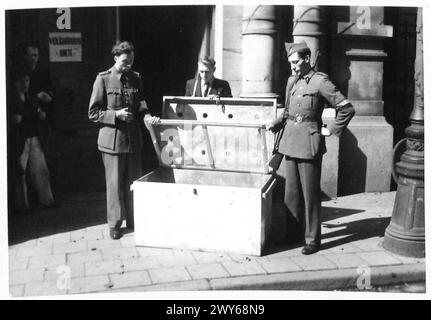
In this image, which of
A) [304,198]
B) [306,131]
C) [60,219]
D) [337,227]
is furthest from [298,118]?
[60,219]

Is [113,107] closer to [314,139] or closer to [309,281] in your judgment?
[314,139]

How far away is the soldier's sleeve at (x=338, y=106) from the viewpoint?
4488mm

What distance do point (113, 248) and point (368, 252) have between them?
2.42 meters

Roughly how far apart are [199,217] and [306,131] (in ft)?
4.05

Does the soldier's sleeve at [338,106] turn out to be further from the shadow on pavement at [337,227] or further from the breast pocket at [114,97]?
the breast pocket at [114,97]

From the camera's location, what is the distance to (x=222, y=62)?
6648mm

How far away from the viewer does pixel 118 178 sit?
16.6ft

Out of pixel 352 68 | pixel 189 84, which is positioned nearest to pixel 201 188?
pixel 189 84

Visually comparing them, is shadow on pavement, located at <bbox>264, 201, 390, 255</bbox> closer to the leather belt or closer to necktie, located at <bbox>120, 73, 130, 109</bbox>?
the leather belt

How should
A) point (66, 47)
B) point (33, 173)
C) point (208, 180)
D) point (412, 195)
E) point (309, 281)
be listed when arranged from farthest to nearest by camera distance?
point (66, 47) → point (33, 173) → point (208, 180) → point (412, 195) → point (309, 281)

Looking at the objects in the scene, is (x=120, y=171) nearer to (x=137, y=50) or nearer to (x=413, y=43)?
(x=137, y=50)

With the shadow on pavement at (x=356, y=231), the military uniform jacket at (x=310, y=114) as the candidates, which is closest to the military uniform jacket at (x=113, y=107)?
the military uniform jacket at (x=310, y=114)

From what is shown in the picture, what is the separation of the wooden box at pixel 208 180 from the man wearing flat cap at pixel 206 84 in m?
0.26
